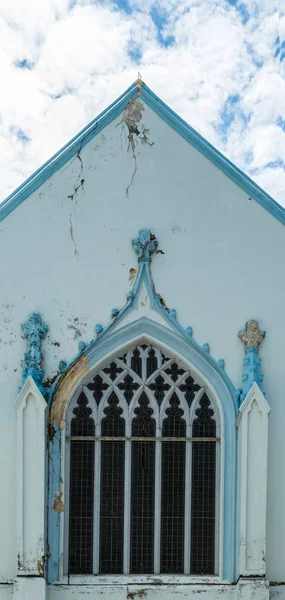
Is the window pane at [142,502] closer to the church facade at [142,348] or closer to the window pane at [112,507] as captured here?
the church facade at [142,348]

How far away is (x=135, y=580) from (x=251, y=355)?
10.9 ft

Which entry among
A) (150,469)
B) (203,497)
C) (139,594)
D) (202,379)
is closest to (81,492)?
(150,469)

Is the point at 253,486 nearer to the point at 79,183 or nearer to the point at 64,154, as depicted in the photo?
the point at 79,183

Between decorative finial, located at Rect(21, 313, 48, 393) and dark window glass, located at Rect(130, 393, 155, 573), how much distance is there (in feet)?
4.60

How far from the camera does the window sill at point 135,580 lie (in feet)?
23.4

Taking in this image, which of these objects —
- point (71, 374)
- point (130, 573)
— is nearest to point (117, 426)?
point (71, 374)

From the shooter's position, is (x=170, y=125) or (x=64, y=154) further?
(x=170, y=125)

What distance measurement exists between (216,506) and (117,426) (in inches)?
66.5

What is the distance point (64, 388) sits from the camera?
7.13 metres

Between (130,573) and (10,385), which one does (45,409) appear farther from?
(130,573)

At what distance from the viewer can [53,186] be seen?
723 cm

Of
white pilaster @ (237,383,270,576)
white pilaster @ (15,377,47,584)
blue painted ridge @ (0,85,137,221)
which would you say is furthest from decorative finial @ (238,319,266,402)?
blue painted ridge @ (0,85,137,221)

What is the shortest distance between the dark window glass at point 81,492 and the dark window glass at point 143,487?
575 millimetres

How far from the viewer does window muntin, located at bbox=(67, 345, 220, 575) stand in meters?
7.26
